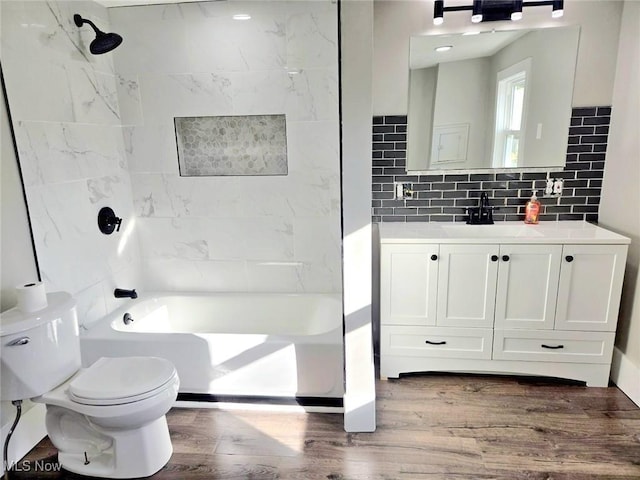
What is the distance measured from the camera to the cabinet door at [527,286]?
94.4 inches

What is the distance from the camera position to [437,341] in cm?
260

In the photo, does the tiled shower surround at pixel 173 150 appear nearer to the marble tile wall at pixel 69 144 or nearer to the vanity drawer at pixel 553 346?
the marble tile wall at pixel 69 144

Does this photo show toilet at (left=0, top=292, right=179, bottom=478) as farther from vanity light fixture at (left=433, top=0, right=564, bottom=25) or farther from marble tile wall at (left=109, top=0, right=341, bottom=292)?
vanity light fixture at (left=433, top=0, right=564, bottom=25)

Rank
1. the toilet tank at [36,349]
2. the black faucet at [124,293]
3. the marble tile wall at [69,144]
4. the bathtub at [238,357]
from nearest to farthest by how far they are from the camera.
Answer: the toilet tank at [36,349] < the marble tile wall at [69,144] < the bathtub at [238,357] < the black faucet at [124,293]

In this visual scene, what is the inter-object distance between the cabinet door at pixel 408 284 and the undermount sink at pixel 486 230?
9.9 inches

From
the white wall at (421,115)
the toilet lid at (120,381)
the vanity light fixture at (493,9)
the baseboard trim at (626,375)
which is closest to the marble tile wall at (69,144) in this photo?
the toilet lid at (120,381)

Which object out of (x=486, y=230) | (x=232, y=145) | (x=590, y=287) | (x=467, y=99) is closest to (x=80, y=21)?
(x=232, y=145)

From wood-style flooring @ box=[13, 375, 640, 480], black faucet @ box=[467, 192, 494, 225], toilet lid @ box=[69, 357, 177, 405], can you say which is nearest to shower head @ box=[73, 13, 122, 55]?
toilet lid @ box=[69, 357, 177, 405]

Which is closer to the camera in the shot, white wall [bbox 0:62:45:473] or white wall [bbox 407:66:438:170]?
white wall [bbox 0:62:45:473]

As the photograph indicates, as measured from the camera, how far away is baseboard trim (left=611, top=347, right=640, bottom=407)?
7.80 ft

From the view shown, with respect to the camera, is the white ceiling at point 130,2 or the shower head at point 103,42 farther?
the white ceiling at point 130,2

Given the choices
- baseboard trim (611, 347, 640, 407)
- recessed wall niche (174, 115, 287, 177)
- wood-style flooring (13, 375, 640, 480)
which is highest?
recessed wall niche (174, 115, 287, 177)

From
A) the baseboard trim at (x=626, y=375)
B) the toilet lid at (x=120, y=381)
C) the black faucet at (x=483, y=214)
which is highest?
the black faucet at (x=483, y=214)
